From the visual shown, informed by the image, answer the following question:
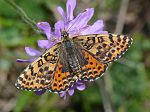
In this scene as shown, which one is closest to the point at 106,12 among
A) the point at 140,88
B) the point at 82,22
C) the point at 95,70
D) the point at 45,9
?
the point at 45,9

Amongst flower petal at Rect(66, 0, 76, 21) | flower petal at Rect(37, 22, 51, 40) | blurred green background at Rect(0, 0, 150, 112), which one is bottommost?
blurred green background at Rect(0, 0, 150, 112)

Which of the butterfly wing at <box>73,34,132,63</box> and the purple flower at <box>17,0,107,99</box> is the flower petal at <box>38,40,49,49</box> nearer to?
the purple flower at <box>17,0,107,99</box>

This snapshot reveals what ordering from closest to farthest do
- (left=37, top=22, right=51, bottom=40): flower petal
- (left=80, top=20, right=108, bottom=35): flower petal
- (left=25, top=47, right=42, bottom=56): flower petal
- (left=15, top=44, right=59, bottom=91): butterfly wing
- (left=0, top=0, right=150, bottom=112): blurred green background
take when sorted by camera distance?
(left=15, top=44, right=59, bottom=91): butterfly wing
(left=37, top=22, right=51, bottom=40): flower petal
(left=25, top=47, right=42, bottom=56): flower petal
(left=80, top=20, right=108, bottom=35): flower petal
(left=0, top=0, right=150, bottom=112): blurred green background

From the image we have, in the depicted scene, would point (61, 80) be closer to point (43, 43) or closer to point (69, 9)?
point (43, 43)

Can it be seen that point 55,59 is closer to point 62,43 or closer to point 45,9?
point 62,43

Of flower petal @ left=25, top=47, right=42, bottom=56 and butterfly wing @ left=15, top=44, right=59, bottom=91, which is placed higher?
flower petal @ left=25, top=47, right=42, bottom=56

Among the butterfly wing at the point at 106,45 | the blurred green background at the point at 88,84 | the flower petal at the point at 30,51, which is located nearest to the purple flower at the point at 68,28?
the flower petal at the point at 30,51

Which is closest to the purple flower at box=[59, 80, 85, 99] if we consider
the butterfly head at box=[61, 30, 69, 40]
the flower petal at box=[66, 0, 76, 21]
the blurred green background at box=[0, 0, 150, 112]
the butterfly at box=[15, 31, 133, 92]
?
the butterfly at box=[15, 31, 133, 92]
